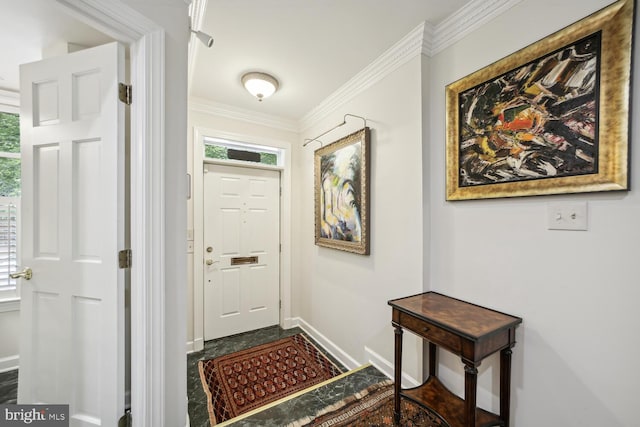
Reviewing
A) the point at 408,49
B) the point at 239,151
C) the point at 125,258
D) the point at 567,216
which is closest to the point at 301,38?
the point at 408,49

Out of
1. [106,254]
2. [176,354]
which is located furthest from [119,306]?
[176,354]

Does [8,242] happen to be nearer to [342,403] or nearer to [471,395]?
[342,403]

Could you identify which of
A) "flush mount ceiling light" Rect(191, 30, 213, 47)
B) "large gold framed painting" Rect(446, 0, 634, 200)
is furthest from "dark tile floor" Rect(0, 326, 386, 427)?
"flush mount ceiling light" Rect(191, 30, 213, 47)

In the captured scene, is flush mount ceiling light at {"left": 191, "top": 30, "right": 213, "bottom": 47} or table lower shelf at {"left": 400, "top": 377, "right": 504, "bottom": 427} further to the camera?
flush mount ceiling light at {"left": 191, "top": 30, "right": 213, "bottom": 47}

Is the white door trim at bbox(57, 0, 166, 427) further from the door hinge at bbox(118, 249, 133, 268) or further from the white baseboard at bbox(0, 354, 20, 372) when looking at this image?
the white baseboard at bbox(0, 354, 20, 372)

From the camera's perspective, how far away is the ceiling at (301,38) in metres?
1.52

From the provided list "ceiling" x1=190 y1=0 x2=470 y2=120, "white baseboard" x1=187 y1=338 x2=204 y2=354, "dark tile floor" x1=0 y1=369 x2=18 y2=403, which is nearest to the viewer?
"ceiling" x1=190 y1=0 x2=470 y2=120

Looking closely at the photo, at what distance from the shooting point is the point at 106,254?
4.01 feet

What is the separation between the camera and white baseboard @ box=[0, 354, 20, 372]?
2196mm

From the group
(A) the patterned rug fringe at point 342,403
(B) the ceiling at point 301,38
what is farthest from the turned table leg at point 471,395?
(B) the ceiling at point 301,38

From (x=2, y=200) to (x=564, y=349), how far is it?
13.9 ft

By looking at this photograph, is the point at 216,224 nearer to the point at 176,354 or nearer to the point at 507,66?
the point at 176,354

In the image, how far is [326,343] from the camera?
272 centimetres

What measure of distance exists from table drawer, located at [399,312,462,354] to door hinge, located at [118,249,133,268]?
Answer: 4.94ft
